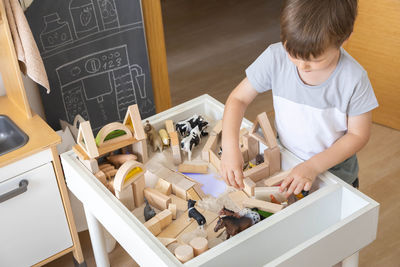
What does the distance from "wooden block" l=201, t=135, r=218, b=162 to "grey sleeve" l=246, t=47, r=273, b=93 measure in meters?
0.18

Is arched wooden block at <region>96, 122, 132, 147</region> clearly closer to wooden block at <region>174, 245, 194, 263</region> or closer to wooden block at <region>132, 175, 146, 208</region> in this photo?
wooden block at <region>132, 175, 146, 208</region>

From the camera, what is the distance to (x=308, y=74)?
4.17 feet

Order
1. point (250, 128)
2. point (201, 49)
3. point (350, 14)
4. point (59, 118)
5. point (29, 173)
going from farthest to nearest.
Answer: point (201, 49)
point (59, 118)
point (29, 173)
point (250, 128)
point (350, 14)

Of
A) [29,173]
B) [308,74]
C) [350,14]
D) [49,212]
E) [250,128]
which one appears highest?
[350,14]

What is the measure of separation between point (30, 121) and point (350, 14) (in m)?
1.07

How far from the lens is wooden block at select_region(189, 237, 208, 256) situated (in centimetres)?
105

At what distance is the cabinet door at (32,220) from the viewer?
1.55 m

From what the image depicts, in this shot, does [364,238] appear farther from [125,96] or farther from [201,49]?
[201,49]

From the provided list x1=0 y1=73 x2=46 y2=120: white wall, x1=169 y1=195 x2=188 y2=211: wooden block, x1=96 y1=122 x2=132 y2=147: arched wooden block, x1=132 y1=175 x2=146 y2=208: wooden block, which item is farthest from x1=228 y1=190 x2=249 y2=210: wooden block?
x1=0 y1=73 x2=46 y2=120: white wall

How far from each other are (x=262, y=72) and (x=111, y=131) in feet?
1.39

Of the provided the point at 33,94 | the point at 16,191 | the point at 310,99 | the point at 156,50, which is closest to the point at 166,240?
the point at 310,99

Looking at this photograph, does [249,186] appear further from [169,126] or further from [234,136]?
[169,126]

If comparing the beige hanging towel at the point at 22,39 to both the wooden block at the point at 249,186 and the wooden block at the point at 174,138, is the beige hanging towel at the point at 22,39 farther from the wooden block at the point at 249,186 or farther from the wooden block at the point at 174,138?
the wooden block at the point at 249,186

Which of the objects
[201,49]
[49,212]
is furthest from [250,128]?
[201,49]
